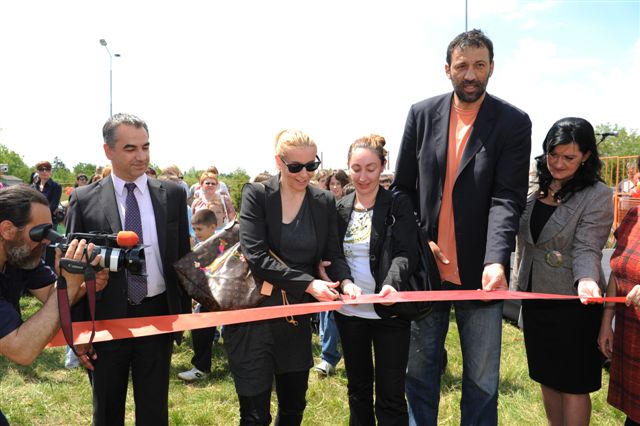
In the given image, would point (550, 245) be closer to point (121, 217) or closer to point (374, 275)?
point (374, 275)

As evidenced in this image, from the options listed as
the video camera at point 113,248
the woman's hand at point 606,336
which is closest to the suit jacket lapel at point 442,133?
the woman's hand at point 606,336

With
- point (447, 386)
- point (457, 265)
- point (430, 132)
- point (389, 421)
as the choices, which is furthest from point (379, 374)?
point (447, 386)

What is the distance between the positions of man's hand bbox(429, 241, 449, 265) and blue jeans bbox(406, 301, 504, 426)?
0.27 m

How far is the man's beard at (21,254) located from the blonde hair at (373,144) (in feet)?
6.11

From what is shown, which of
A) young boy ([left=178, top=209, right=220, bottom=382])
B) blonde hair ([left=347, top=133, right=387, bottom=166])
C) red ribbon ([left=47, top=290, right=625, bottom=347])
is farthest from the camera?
young boy ([left=178, top=209, right=220, bottom=382])

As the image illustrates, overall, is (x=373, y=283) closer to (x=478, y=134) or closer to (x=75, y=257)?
(x=478, y=134)

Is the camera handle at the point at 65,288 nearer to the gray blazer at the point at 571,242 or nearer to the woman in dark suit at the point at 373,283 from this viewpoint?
the woman in dark suit at the point at 373,283

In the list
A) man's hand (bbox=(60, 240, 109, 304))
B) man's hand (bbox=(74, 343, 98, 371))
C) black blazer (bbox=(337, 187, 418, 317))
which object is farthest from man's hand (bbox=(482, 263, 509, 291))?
man's hand (bbox=(74, 343, 98, 371))

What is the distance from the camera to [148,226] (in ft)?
9.59

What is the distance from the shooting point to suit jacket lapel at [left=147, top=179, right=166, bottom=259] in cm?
292

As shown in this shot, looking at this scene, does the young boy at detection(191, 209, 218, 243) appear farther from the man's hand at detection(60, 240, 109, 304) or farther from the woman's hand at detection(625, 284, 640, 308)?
the woman's hand at detection(625, 284, 640, 308)

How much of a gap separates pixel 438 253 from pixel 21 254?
7.47 feet

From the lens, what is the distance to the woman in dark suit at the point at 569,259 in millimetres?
2854

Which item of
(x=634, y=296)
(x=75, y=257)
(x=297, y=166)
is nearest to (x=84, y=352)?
(x=75, y=257)
